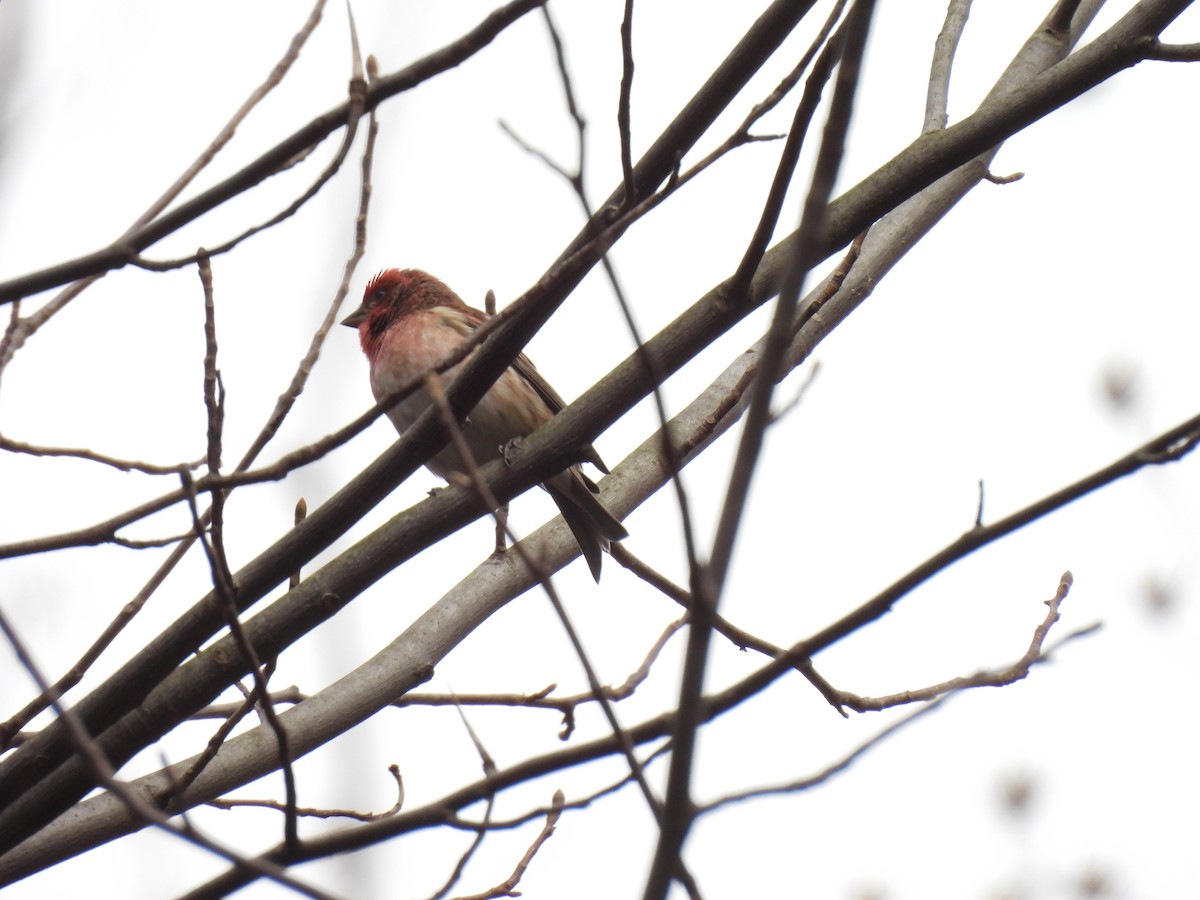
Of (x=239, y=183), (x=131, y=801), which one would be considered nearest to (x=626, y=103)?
(x=239, y=183)

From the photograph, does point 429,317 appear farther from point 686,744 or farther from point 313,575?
point 686,744

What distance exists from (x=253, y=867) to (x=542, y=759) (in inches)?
20.5

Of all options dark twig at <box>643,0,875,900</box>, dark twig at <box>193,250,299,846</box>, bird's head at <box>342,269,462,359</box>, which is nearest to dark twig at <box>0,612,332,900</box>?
dark twig at <box>193,250,299,846</box>

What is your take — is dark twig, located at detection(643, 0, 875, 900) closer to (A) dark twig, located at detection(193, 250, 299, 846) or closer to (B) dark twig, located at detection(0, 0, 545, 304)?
(A) dark twig, located at detection(193, 250, 299, 846)

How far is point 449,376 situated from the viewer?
22.5 feet

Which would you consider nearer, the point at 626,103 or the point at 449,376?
the point at 626,103

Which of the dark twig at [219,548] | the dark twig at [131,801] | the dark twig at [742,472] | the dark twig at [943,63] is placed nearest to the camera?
the dark twig at [742,472]

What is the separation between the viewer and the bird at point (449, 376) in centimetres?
609

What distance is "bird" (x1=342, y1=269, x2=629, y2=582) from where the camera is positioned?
6.09 meters

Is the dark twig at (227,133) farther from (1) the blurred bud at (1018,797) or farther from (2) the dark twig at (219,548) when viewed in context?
(1) the blurred bud at (1018,797)

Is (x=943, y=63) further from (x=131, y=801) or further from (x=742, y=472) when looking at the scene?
(x=131, y=801)

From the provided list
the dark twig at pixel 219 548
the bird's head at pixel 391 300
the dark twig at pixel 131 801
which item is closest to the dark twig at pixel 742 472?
the dark twig at pixel 131 801

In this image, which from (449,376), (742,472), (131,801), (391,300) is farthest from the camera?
(391,300)

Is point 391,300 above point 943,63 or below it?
above
